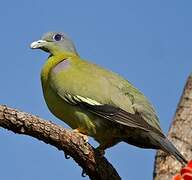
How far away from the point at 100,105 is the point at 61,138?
0.98 metres

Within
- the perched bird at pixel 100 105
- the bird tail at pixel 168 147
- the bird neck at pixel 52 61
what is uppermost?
the bird neck at pixel 52 61

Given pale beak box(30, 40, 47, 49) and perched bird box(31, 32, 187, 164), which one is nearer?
perched bird box(31, 32, 187, 164)

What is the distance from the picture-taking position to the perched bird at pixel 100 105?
17.5ft

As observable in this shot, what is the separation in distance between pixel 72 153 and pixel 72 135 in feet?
0.49

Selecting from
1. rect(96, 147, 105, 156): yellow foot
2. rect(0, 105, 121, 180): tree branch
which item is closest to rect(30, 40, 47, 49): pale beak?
rect(96, 147, 105, 156): yellow foot

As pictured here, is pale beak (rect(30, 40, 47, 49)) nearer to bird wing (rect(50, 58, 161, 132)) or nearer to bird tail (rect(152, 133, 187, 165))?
bird wing (rect(50, 58, 161, 132))

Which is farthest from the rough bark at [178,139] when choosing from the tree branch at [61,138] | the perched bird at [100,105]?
the tree branch at [61,138]

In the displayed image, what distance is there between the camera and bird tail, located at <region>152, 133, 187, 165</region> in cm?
483

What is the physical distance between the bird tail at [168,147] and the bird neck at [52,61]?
1453 mm

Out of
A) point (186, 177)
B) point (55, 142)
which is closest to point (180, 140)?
point (55, 142)

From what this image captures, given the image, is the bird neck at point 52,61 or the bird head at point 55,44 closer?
the bird neck at point 52,61

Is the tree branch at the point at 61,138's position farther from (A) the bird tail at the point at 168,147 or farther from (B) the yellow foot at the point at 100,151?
(A) the bird tail at the point at 168,147

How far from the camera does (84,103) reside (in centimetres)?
563

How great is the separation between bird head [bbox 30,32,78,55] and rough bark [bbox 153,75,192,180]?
186 centimetres
